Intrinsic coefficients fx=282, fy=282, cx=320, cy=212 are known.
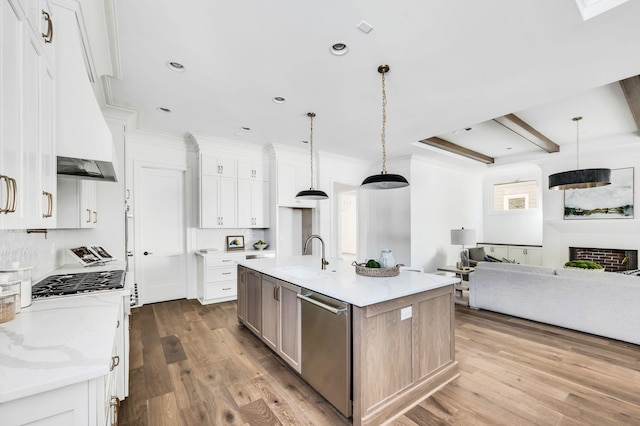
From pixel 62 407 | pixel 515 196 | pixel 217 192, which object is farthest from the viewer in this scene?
pixel 515 196

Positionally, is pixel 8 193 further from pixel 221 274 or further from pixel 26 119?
pixel 221 274

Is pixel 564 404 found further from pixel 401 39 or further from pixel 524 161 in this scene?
pixel 524 161

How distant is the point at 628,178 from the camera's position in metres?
5.27

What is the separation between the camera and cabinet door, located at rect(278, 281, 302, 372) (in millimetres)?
2340

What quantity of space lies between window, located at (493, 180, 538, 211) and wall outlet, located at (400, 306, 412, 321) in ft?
22.3

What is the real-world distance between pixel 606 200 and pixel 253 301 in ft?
22.4

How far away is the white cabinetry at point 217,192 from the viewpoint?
4.71m

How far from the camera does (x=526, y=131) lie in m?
4.66

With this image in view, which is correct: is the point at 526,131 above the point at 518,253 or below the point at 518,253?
above

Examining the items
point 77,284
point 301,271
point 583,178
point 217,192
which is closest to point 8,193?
point 77,284

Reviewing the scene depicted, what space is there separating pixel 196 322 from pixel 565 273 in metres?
4.73

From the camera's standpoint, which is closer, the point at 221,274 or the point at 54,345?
the point at 54,345

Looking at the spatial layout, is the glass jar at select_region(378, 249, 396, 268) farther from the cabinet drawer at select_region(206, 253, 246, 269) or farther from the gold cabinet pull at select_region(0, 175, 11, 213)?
the cabinet drawer at select_region(206, 253, 246, 269)

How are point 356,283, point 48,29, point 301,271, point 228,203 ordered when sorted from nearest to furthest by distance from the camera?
point 48,29 < point 356,283 < point 301,271 < point 228,203
